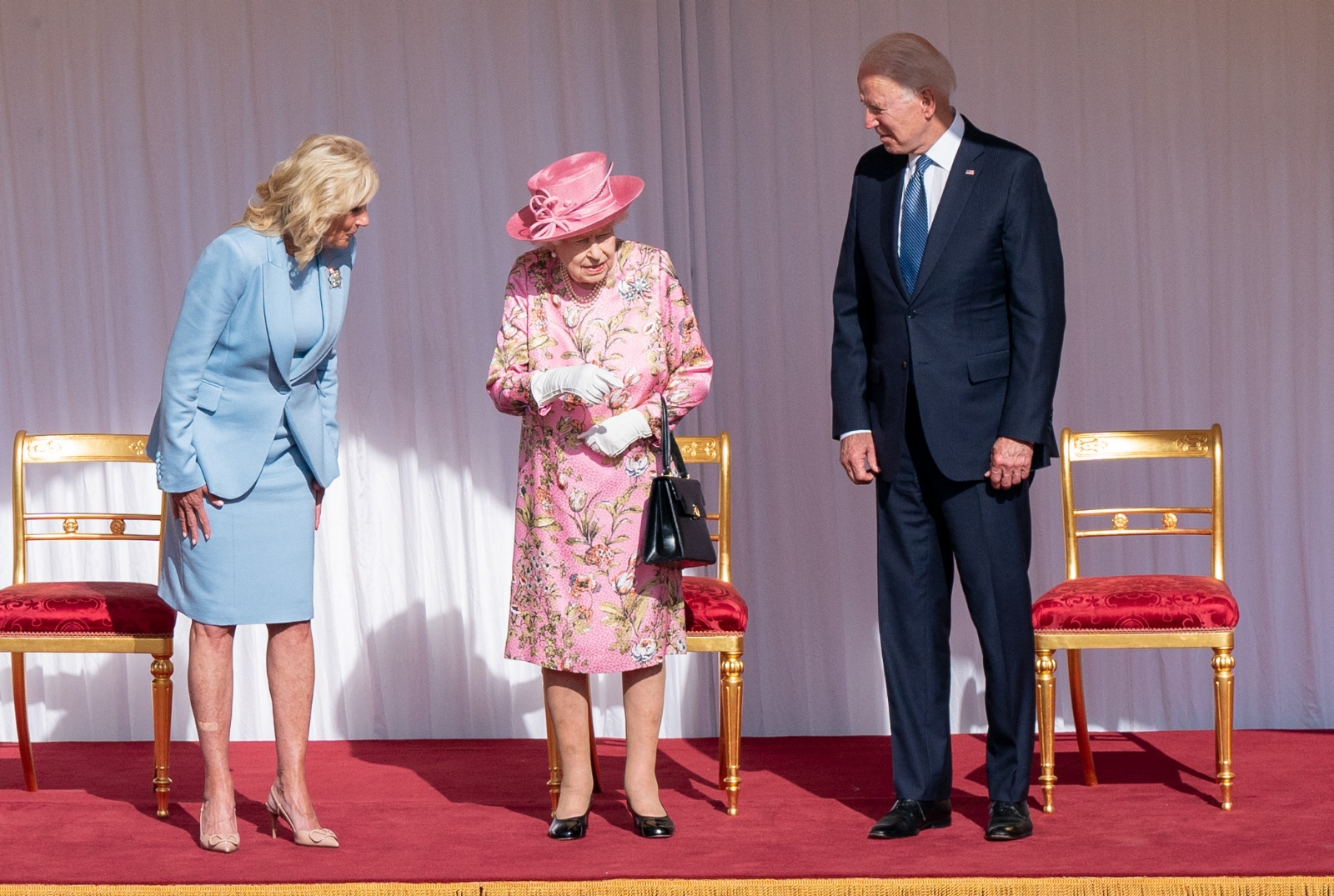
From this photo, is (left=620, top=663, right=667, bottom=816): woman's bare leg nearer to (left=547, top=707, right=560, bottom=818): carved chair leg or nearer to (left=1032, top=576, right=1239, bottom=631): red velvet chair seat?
(left=547, top=707, right=560, bottom=818): carved chair leg

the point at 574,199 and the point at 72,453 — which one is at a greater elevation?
the point at 574,199

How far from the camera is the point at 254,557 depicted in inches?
127

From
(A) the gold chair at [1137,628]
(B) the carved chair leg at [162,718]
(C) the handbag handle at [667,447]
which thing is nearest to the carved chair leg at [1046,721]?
(A) the gold chair at [1137,628]

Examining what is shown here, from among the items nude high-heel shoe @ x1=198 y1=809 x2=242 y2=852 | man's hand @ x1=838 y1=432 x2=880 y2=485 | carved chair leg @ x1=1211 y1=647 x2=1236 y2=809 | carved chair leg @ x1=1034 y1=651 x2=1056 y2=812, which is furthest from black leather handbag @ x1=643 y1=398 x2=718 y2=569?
carved chair leg @ x1=1211 y1=647 x2=1236 y2=809

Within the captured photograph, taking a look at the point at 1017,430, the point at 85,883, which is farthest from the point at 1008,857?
the point at 85,883

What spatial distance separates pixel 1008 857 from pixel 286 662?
164 cm

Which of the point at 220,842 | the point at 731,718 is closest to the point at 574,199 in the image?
the point at 731,718

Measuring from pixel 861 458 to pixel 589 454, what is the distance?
62 cm

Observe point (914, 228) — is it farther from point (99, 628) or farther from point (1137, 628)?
point (99, 628)

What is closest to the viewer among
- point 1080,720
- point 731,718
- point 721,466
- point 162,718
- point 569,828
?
point 569,828

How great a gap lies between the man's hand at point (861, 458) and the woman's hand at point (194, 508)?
55.7 inches

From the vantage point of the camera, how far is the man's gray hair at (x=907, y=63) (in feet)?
10.4

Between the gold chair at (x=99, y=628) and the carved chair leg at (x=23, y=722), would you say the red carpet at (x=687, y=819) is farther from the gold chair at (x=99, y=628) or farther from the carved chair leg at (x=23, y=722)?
the gold chair at (x=99, y=628)

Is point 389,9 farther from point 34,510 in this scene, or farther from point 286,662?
point 286,662
